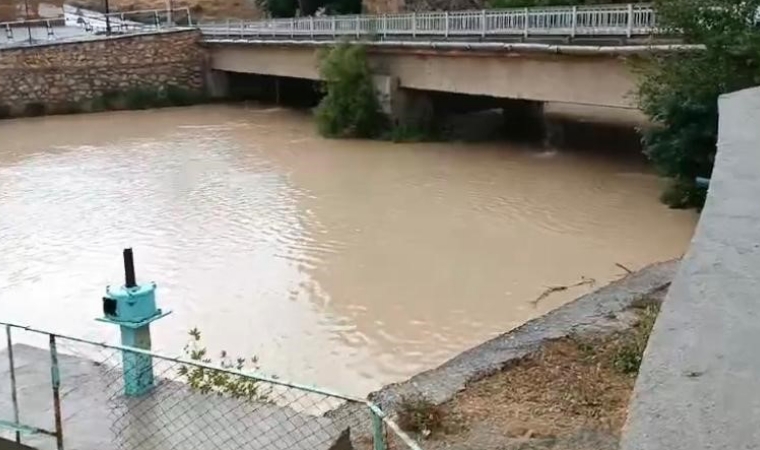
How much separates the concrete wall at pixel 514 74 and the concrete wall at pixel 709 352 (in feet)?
42.2

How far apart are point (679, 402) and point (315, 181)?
15.5 metres

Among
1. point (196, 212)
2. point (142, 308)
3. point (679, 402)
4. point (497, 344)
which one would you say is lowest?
point (196, 212)

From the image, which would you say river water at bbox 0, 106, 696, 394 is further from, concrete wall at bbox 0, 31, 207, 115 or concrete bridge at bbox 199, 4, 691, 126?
concrete wall at bbox 0, 31, 207, 115

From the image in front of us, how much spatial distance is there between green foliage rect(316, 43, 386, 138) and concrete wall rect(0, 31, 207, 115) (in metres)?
11.3

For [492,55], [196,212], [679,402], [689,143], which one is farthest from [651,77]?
[679,402]

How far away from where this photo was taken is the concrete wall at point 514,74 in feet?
53.5

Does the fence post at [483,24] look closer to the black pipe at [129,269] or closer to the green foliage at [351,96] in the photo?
the green foliage at [351,96]

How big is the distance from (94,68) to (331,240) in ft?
70.5

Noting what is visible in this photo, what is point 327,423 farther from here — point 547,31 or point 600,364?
point 547,31

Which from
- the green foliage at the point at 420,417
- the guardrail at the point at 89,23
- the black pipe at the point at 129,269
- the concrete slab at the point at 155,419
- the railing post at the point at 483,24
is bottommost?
the green foliage at the point at 420,417

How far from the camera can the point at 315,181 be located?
17.6 m

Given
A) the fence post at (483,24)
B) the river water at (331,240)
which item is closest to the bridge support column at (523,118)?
the river water at (331,240)

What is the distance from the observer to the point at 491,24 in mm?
19281

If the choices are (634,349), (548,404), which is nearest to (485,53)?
(634,349)
